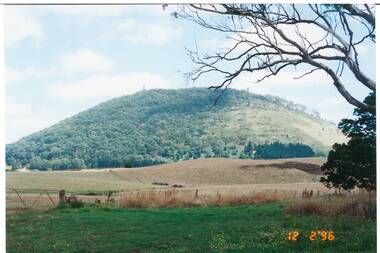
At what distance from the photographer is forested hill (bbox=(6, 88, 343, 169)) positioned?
31.1 feet

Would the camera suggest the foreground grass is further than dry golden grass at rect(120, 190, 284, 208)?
No

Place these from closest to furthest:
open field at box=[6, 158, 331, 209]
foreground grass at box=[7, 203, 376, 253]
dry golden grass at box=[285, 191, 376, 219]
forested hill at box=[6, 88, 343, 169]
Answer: foreground grass at box=[7, 203, 376, 253] → forested hill at box=[6, 88, 343, 169] → dry golden grass at box=[285, 191, 376, 219] → open field at box=[6, 158, 331, 209]

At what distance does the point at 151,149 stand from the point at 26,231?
89.4 inches

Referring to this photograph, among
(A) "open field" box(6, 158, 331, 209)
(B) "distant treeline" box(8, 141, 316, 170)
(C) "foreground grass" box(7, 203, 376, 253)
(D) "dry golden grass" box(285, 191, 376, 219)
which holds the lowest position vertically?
(C) "foreground grass" box(7, 203, 376, 253)

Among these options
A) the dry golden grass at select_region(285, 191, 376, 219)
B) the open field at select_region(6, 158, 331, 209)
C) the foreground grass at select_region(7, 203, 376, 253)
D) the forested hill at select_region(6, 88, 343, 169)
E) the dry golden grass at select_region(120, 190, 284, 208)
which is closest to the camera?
the foreground grass at select_region(7, 203, 376, 253)

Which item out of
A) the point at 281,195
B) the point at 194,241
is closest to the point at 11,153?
the point at 194,241

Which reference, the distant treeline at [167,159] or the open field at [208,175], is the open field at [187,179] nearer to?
the open field at [208,175]

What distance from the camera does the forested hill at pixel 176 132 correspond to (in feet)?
31.1

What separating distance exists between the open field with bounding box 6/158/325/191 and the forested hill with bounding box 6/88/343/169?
179mm

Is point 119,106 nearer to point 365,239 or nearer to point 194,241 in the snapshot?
point 194,241

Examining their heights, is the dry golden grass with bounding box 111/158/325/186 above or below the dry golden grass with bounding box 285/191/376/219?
above

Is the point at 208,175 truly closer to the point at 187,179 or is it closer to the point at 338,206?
the point at 187,179
